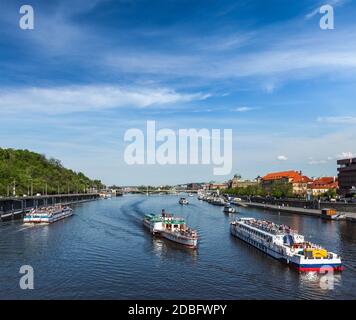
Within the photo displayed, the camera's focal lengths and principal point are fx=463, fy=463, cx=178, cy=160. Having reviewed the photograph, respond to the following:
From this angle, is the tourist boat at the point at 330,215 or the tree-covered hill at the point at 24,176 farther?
the tree-covered hill at the point at 24,176

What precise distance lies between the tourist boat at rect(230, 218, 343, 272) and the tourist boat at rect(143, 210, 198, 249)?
7903 millimetres

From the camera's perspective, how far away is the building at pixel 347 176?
508 ft

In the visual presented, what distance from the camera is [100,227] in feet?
270

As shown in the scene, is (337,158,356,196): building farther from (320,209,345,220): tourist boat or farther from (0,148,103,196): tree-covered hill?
(0,148,103,196): tree-covered hill

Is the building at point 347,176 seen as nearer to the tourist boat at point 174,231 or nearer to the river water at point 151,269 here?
the river water at point 151,269

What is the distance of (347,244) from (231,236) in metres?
17.3

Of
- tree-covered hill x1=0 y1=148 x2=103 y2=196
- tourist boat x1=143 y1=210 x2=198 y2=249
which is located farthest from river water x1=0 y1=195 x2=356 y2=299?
tree-covered hill x1=0 y1=148 x2=103 y2=196

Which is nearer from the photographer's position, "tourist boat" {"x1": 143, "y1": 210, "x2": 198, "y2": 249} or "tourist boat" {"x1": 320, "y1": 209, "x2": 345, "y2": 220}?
"tourist boat" {"x1": 143, "y1": 210, "x2": 198, "y2": 249}

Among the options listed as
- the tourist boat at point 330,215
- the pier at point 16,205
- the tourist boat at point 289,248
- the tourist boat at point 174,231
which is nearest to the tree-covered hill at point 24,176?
the pier at point 16,205

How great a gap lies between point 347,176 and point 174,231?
11144 centimetres

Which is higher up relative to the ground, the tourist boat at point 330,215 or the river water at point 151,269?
the tourist boat at point 330,215

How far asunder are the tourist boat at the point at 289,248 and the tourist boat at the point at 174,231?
790 centimetres

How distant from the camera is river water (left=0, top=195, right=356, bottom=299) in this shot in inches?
1430
